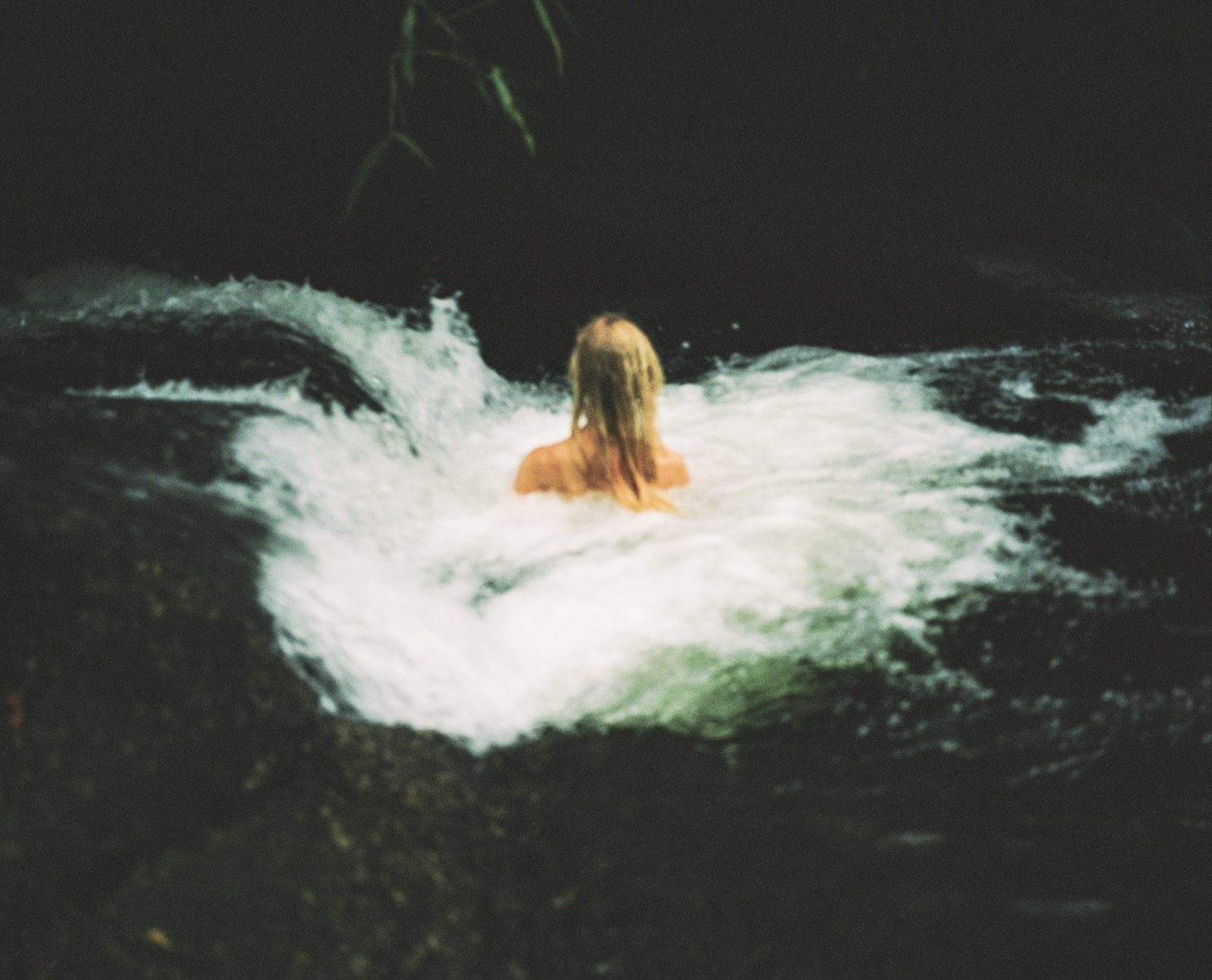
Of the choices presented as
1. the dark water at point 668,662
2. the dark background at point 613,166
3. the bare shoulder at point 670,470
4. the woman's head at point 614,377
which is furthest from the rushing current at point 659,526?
the dark background at point 613,166

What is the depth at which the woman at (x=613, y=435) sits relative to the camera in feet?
11.2

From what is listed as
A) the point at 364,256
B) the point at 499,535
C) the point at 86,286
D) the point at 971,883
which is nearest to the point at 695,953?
the point at 971,883

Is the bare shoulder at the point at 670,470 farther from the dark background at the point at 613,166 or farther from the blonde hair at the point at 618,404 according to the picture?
the dark background at the point at 613,166

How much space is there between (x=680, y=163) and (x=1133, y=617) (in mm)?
4888

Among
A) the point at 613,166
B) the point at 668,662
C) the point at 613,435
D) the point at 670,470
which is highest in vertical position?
the point at 613,166

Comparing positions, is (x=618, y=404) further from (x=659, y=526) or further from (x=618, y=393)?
(x=659, y=526)

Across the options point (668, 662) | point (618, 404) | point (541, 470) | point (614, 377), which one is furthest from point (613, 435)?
point (668, 662)

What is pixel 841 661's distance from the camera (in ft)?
9.72

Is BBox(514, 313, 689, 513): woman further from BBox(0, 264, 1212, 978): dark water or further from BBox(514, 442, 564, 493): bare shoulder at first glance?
BBox(0, 264, 1212, 978): dark water

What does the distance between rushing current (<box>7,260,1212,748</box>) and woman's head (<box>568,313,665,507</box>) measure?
21cm

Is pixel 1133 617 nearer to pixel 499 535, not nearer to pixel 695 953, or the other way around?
pixel 695 953

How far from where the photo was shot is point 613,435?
359cm

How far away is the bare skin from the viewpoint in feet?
12.1

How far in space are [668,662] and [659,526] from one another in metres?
0.85
